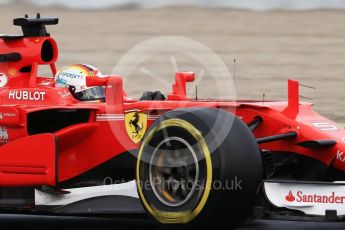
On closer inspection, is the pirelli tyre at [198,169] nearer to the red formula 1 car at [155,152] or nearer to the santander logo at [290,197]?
the red formula 1 car at [155,152]

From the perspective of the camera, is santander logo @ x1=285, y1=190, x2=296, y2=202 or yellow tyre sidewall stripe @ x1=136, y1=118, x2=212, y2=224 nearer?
yellow tyre sidewall stripe @ x1=136, y1=118, x2=212, y2=224

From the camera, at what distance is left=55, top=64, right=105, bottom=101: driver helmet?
10.9 metres

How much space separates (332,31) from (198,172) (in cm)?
2211

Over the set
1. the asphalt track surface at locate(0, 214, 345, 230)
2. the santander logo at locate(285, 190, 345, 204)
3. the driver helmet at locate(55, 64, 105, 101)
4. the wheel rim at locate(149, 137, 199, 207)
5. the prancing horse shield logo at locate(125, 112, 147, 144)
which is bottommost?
the asphalt track surface at locate(0, 214, 345, 230)

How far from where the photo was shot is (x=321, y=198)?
8.98 m

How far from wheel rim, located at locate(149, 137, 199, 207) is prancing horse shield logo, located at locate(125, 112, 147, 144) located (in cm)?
102

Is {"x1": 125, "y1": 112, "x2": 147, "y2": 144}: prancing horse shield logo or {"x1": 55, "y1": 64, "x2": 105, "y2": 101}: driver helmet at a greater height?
{"x1": 55, "y1": 64, "x2": 105, "y2": 101}: driver helmet

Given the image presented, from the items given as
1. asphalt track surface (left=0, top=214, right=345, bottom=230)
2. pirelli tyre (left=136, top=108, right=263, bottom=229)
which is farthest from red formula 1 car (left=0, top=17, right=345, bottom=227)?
asphalt track surface (left=0, top=214, right=345, bottom=230)

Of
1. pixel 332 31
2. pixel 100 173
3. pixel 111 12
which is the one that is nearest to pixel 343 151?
pixel 100 173

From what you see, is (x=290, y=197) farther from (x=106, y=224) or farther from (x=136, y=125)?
(x=106, y=224)

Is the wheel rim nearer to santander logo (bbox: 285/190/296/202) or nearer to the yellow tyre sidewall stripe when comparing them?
the yellow tyre sidewall stripe

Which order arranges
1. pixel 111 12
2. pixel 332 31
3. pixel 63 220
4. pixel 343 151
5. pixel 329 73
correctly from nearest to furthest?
1. pixel 343 151
2. pixel 63 220
3. pixel 329 73
4. pixel 332 31
5. pixel 111 12

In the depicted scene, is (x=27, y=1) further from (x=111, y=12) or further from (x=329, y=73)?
(x=329, y=73)

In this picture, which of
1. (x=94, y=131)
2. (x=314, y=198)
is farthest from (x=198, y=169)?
(x=94, y=131)
